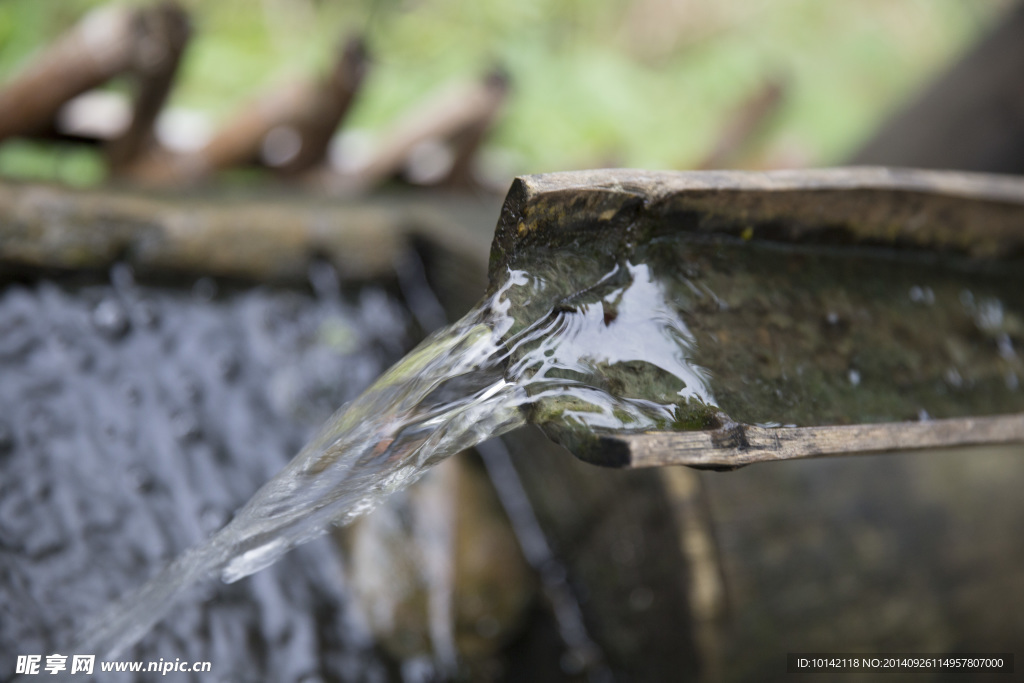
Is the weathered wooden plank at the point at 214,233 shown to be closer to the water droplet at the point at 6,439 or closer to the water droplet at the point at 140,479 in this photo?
the water droplet at the point at 6,439

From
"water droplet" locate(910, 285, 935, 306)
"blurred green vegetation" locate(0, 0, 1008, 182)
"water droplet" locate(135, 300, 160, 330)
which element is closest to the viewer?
"water droplet" locate(910, 285, 935, 306)

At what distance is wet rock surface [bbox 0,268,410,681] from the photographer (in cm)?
160

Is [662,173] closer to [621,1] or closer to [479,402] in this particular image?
[479,402]

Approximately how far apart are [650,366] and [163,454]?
140cm

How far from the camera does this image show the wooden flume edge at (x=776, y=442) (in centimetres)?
86

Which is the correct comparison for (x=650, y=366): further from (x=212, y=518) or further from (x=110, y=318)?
(x=110, y=318)

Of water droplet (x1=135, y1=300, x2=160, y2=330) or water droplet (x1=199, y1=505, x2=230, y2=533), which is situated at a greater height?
water droplet (x1=135, y1=300, x2=160, y2=330)

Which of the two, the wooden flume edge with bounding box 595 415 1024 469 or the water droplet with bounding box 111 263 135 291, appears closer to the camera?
the wooden flume edge with bounding box 595 415 1024 469

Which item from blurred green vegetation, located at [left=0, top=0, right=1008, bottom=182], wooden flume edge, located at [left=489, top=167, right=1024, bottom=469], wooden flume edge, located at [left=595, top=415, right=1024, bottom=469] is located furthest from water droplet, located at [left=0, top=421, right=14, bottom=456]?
blurred green vegetation, located at [left=0, top=0, right=1008, bottom=182]

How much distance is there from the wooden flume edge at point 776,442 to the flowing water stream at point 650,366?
0.18 ft

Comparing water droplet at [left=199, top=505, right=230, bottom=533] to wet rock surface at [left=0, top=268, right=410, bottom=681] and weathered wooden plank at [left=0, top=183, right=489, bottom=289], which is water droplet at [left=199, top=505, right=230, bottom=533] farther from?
weathered wooden plank at [left=0, top=183, right=489, bottom=289]

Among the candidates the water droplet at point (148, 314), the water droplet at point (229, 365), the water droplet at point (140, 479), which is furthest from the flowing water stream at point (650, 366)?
the water droplet at point (148, 314)

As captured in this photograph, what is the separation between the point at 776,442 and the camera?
3.17 ft

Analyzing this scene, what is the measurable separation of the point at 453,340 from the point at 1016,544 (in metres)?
1.87
